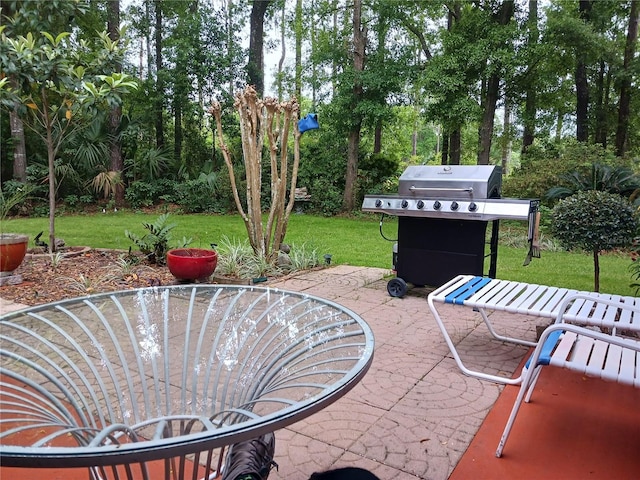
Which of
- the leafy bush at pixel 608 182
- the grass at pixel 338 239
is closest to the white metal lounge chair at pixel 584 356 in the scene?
the grass at pixel 338 239

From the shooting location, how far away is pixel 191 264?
4152mm

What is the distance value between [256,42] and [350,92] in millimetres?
4539

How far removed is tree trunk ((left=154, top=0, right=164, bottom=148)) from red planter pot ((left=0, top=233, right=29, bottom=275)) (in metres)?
8.68

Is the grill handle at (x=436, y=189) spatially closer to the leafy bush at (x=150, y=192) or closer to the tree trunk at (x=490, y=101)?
the tree trunk at (x=490, y=101)

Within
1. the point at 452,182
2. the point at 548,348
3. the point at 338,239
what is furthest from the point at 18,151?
the point at 548,348

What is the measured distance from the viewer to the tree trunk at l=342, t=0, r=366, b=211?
33.1ft

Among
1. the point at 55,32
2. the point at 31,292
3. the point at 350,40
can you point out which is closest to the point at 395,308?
the point at 31,292

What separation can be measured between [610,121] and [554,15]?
4059 mm

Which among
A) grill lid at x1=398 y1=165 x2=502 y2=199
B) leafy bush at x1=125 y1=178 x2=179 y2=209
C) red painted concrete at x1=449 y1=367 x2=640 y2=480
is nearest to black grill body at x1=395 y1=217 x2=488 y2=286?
grill lid at x1=398 y1=165 x2=502 y2=199

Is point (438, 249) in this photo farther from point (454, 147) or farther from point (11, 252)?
point (454, 147)

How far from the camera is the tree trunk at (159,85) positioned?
12.2 metres

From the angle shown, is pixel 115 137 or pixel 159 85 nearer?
pixel 115 137

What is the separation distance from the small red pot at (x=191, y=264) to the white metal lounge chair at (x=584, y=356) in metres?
3.07

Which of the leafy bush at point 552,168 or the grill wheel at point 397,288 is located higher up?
the leafy bush at point 552,168
